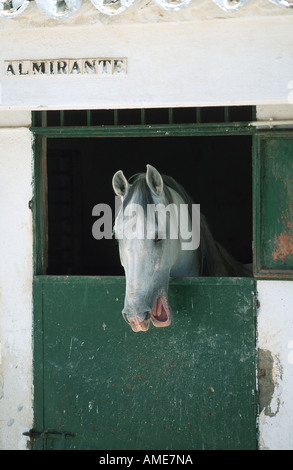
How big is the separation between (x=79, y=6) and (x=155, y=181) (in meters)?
1.19

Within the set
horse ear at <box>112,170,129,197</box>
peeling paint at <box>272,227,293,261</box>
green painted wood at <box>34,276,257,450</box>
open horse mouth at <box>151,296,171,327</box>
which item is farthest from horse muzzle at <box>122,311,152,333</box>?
peeling paint at <box>272,227,293,261</box>

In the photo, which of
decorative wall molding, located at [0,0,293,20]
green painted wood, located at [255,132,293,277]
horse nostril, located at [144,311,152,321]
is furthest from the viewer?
green painted wood, located at [255,132,293,277]

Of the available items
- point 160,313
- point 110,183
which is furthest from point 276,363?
point 110,183

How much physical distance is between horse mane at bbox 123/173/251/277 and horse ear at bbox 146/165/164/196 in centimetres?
4

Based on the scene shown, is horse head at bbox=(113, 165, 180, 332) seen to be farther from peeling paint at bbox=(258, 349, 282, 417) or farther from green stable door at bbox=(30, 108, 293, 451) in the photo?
peeling paint at bbox=(258, 349, 282, 417)

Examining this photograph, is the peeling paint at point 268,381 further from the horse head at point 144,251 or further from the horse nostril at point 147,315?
the horse nostril at point 147,315

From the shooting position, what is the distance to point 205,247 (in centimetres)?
502

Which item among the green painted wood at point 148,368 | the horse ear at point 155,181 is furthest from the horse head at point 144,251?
the green painted wood at point 148,368

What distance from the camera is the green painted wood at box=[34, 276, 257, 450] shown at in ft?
14.6

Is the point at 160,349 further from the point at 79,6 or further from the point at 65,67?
the point at 79,6

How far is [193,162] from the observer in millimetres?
8258

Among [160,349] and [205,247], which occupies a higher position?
[205,247]

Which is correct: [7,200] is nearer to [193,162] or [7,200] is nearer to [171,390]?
[171,390]
